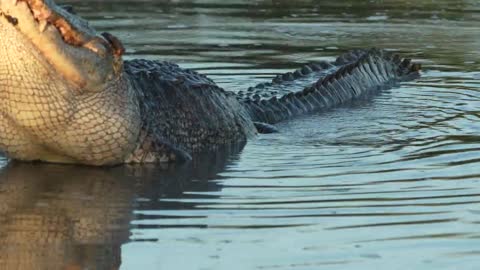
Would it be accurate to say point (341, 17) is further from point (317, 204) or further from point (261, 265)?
point (261, 265)

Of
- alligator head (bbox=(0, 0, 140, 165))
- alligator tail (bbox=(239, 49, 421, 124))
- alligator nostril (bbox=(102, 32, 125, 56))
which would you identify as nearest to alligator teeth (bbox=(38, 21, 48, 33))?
alligator head (bbox=(0, 0, 140, 165))

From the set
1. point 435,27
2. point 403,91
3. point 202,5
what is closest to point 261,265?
point 403,91

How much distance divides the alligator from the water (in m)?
0.18

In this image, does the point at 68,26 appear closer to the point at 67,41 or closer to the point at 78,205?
the point at 67,41

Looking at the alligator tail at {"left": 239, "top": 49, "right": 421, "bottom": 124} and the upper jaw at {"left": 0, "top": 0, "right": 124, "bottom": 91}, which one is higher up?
the upper jaw at {"left": 0, "top": 0, "right": 124, "bottom": 91}

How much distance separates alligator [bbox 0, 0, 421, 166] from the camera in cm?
836

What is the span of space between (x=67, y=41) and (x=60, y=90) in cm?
33

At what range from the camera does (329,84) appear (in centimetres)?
1265

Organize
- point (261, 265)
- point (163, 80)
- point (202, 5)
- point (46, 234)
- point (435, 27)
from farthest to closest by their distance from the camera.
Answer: point (202, 5) < point (435, 27) < point (163, 80) < point (46, 234) < point (261, 265)

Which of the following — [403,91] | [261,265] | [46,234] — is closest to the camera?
[261,265]

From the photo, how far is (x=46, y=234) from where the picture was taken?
279 inches

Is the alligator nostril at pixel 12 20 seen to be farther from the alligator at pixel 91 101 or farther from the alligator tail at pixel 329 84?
the alligator tail at pixel 329 84

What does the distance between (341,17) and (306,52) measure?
2.82 metres

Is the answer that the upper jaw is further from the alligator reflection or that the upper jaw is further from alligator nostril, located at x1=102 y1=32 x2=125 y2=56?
the alligator reflection
